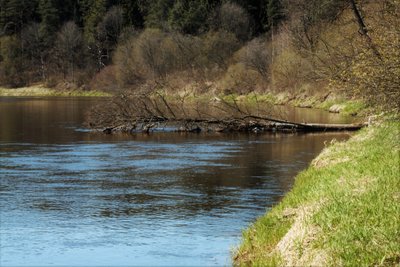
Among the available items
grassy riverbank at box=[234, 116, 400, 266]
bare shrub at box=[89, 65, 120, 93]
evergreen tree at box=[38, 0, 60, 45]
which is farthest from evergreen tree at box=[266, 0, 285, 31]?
grassy riverbank at box=[234, 116, 400, 266]

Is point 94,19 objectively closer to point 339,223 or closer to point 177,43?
point 177,43

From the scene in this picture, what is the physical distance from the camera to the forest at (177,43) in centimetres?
7062

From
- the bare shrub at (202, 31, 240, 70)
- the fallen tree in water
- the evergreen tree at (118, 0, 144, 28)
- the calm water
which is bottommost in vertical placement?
the calm water

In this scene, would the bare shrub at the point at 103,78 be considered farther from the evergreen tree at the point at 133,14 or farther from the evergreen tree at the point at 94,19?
the evergreen tree at the point at 94,19

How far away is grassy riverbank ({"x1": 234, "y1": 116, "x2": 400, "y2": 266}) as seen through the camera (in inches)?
420

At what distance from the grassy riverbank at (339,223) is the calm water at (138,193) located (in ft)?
3.33

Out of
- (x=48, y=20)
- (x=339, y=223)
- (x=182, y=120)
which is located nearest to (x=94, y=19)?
(x=48, y=20)

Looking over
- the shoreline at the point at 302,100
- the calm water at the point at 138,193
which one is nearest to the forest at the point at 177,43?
the shoreline at the point at 302,100

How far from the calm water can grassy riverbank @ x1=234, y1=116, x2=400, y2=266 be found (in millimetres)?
1016

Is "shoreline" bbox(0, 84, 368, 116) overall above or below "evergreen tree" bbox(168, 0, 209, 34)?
below

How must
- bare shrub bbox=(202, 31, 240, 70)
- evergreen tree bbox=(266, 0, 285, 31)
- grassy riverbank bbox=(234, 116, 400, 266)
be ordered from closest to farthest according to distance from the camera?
grassy riverbank bbox=(234, 116, 400, 266) → bare shrub bbox=(202, 31, 240, 70) → evergreen tree bbox=(266, 0, 285, 31)

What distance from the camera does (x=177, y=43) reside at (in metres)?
105

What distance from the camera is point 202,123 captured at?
4216cm

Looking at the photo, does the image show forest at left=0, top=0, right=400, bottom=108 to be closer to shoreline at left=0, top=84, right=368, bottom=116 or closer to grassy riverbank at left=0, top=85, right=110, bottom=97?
shoreline at left=0, top=84, right=368, bottom=116
